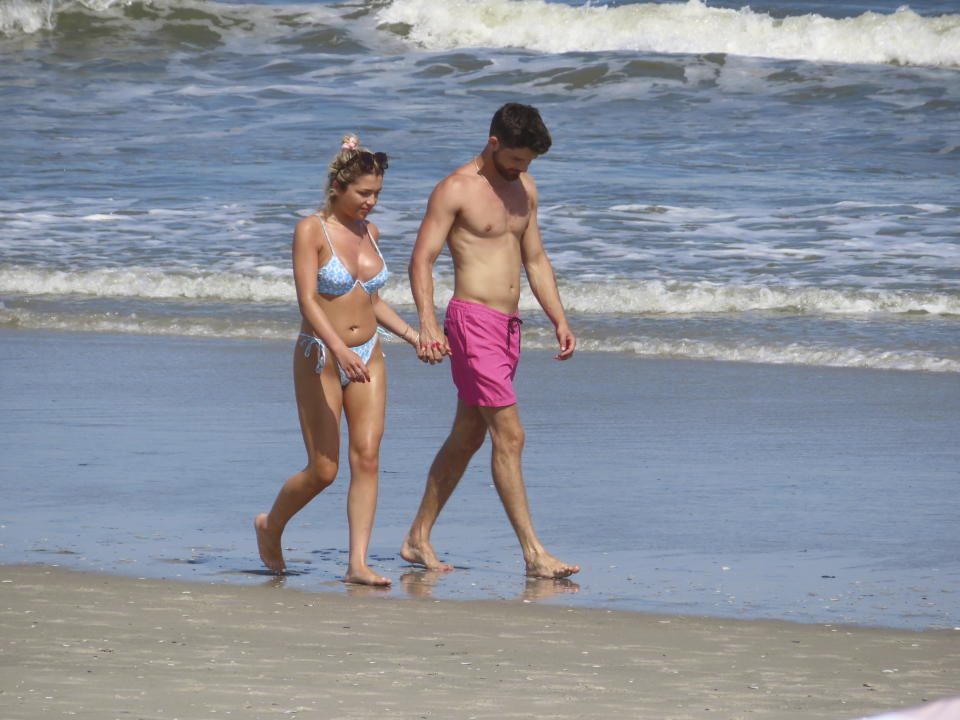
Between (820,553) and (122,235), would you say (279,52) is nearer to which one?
(122,235)

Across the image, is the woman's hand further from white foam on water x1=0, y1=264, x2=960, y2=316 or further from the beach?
white foam on water x1=0, y1=264, x2=960, y2=316

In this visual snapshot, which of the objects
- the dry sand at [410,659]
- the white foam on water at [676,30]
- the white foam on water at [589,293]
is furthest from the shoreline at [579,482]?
the white foam on water at [676,30]

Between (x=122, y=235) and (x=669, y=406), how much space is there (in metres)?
7.13

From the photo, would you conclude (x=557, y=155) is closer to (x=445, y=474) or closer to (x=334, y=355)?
(x=445, y=474)

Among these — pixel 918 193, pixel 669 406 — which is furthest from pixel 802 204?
pixel 669 406

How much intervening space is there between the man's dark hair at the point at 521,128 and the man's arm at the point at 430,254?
0.27m

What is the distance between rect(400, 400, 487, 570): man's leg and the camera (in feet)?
17.3

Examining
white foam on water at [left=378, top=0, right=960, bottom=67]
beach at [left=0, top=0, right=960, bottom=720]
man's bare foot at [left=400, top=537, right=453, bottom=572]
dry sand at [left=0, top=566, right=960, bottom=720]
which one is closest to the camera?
dry sand at [left=0, top=566, right=960, bottom=720]

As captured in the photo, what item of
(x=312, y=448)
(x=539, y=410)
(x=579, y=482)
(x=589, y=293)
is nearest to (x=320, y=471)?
(x=312, y=448)

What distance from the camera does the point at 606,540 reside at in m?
5.47

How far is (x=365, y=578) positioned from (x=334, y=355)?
702mm

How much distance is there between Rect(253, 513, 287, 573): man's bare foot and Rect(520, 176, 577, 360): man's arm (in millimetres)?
1177

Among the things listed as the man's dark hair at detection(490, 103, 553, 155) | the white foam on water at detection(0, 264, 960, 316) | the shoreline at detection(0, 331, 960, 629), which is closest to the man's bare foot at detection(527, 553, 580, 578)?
the shoreline at detection(0, 331, 960, 629)

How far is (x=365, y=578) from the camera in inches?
192
